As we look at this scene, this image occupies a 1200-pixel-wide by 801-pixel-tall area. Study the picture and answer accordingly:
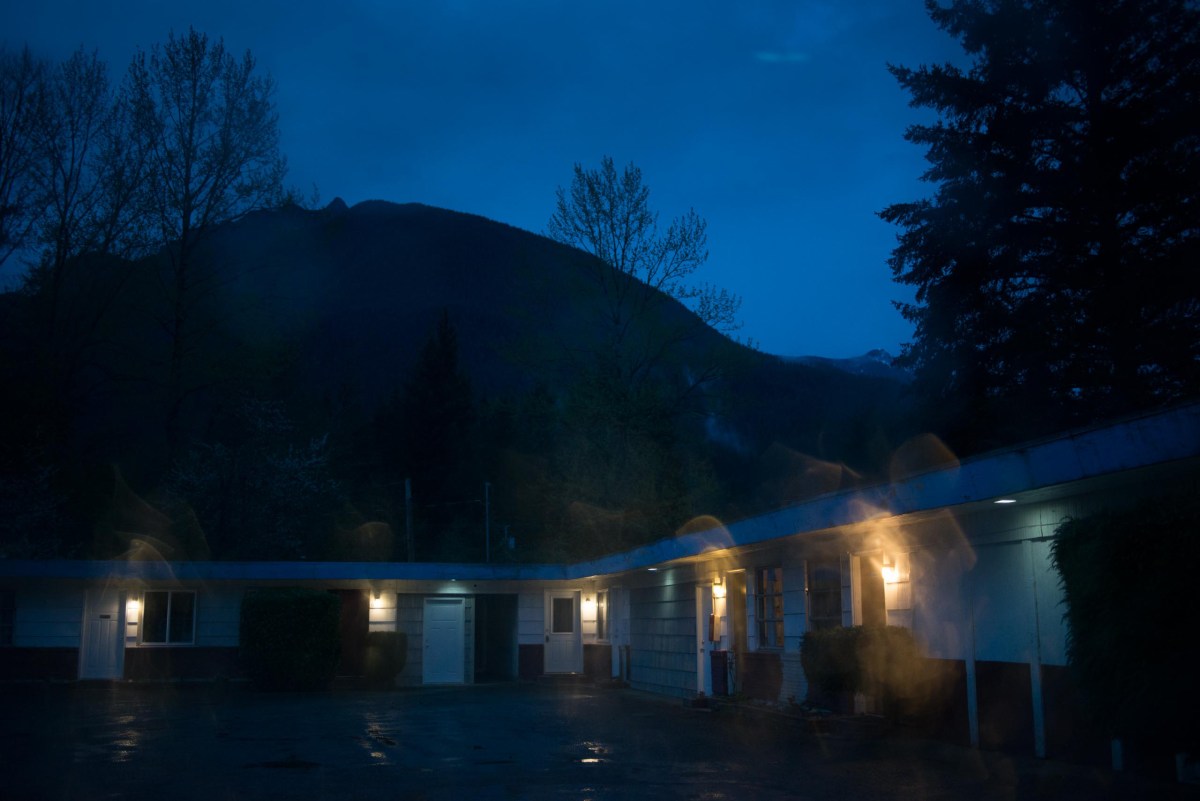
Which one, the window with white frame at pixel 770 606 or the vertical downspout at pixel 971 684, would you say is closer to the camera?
the vertical downspout at pixel 971 684

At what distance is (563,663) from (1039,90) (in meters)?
17.6

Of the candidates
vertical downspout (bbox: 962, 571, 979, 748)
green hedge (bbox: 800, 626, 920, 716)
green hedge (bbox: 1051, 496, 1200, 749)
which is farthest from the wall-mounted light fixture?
green hedge (bbox: 1051, 496, 1200, 749)

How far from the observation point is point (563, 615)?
28656 millimetres

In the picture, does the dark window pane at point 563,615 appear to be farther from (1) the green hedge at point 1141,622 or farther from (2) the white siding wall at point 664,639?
(1) the green hedge at point 1141,622

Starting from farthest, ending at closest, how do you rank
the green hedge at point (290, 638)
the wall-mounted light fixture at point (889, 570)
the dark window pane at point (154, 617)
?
the dark window pane at point (154, 617)
the green hedge at point (290, 638)
the wall-mounted light fixture at point (889, 570)

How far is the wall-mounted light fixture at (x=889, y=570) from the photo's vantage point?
13180mm

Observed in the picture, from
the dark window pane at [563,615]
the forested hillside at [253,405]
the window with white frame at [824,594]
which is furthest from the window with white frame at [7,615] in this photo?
the window with white frame at [824,594]

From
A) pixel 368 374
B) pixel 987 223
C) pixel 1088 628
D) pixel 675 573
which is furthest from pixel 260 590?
pixel 368 374

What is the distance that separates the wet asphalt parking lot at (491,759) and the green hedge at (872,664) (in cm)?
53

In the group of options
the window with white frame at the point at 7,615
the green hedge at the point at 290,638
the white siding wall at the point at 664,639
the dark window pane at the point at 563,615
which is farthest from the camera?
the dark window pane at the point at 563,615

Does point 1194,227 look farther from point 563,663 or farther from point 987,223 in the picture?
point 563,663

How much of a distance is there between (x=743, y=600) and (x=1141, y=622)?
10.5 meters

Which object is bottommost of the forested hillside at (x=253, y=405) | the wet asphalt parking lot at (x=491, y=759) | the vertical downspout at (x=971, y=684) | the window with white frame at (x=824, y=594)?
the wet asphalt parking lot at (x=491, y=759)

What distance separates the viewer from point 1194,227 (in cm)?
2120
